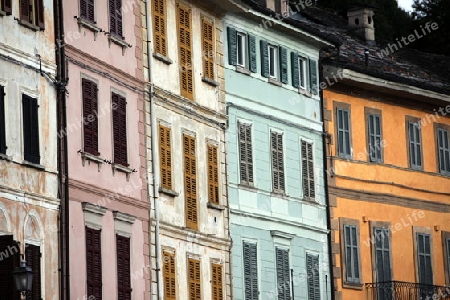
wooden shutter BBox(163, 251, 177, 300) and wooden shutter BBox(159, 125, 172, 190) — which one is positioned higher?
wooden shutter BBox(159, 125, 172, 190)

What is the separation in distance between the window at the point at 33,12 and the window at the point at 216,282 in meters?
11.0

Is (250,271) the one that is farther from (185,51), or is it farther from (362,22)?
(362,22)

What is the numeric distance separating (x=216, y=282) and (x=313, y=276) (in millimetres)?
5704

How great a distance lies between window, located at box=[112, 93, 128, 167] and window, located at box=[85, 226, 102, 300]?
2345 mm

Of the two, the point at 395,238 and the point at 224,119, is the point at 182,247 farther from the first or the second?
the point at 395,238

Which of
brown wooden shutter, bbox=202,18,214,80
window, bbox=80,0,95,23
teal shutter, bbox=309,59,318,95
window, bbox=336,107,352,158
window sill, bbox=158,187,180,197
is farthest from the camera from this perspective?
window, bbox=336,107,352,158

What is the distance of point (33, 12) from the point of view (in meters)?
41.8

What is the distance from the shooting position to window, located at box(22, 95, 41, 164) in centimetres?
4088

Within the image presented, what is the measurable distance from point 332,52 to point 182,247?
12923mm

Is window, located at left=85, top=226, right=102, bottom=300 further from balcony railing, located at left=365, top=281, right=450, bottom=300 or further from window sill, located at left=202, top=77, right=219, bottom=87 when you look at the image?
balcony railing, located at left=365, top=281, right=450, bottom=300

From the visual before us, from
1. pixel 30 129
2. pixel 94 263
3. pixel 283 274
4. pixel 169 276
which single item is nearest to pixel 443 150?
pixel 283 274

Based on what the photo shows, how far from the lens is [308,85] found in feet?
187

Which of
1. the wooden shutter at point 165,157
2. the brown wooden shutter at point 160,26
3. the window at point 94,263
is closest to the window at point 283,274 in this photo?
the wooden shutter at point 165,157

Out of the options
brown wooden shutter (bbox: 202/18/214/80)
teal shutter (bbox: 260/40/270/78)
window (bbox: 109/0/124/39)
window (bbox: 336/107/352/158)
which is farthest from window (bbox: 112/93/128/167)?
window (bbox: 336/107/352/158)
